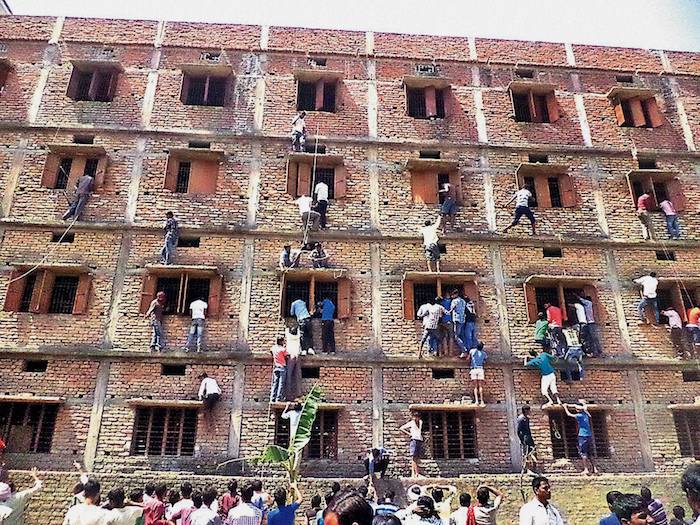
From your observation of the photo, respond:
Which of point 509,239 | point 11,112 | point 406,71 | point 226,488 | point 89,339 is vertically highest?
point 406,71

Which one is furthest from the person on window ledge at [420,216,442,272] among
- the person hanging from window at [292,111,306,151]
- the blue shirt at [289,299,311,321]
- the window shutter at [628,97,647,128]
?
the window shutter at [628,97,647,128]

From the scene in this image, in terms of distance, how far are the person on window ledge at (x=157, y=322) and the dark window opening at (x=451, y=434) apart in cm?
624

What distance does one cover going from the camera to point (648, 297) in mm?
13156

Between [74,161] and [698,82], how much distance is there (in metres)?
18.7

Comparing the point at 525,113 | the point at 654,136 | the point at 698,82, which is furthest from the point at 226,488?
the point at 698,82

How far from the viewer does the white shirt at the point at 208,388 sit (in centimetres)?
1155

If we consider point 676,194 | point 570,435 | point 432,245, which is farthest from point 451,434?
point 676,194

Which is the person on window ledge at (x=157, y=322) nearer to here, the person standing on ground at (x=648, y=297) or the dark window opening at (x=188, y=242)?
the dark window opening at (x=188, y=242)

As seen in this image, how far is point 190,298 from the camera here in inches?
505

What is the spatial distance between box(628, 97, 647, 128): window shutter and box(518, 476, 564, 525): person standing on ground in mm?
13848

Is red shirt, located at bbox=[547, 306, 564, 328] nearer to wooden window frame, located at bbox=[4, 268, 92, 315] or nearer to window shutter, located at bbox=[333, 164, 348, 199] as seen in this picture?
window shutter, located at bbox=[333, 164, 348, 199]

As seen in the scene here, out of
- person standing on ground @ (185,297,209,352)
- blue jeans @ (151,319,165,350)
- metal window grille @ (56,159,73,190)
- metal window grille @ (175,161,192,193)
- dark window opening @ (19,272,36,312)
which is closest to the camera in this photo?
blue jeans @ (151,319,165,350)

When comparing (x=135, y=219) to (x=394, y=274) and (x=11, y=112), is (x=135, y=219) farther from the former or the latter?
(x=394, y=274)

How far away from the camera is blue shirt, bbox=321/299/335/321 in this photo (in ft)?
40.7
